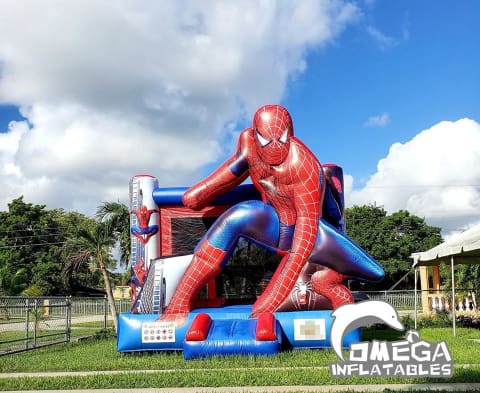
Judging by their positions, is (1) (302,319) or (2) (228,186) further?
(2) (228,186)

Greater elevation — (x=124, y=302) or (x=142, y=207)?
(x=142, y=207)

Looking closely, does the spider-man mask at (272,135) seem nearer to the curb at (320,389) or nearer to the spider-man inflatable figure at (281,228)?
the spider-man inflatable figure at (281,228)

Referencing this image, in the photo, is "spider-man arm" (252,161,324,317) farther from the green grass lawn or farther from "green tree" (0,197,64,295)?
"green tree" (0,197,64,295)

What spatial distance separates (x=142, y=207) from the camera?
14.5m

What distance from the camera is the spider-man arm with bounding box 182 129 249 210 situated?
12.6 m

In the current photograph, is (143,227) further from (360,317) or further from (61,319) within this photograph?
(61,319)

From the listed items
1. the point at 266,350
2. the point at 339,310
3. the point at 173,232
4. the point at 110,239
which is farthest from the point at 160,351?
the point at 110,239

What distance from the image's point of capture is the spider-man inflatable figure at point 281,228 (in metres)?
12.0

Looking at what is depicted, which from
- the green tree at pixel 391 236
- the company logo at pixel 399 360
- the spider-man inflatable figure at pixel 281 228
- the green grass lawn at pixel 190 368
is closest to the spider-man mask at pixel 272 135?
the spider-man inflatable figure at pixel 281 228

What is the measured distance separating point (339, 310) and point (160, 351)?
21.2 ft

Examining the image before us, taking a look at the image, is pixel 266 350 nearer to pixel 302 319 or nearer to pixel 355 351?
pixel 302 319

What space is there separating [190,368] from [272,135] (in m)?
5.28

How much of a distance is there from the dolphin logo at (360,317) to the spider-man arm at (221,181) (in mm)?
6480

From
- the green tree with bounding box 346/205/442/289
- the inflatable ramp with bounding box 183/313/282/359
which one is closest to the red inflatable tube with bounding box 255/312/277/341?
the inflatable ramp with bounding box 183/313/282/359
